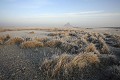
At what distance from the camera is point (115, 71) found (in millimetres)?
4477

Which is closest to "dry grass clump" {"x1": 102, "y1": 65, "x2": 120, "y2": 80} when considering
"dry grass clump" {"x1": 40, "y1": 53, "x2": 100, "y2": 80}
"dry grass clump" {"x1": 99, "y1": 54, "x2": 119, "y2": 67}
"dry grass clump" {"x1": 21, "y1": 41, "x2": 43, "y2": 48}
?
"dry grass clump" {"x1": 40, "y1": 53, "x2": 100, "y2": 80}

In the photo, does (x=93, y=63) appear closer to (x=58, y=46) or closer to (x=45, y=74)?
(x=45, y=74)

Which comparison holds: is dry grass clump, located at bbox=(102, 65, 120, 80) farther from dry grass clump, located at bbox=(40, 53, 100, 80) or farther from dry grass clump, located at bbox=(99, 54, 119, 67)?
dry grass clump, located at bbox=(99, 54, 119, 67)

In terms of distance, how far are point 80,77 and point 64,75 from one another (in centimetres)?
42

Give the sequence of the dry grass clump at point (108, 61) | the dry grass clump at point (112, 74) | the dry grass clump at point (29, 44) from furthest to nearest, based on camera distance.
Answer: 1. the dry grass clump at point (29, 44)
2. the dry grass clump at point (108, 61)
3. the dry grass clump at point (112, 74)

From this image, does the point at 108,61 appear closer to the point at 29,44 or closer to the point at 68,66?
the point at 68,66

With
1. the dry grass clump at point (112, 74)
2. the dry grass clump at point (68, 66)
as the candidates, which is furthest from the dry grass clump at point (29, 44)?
the dry grass clump at point (112, 74)

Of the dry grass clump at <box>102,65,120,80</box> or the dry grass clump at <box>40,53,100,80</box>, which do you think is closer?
the dry grass clump at <box>102,65,120,80</box>

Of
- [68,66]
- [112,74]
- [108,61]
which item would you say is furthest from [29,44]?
[112,74]

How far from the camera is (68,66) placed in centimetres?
473

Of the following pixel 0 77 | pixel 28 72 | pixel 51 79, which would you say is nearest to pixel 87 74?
pixel 51 79

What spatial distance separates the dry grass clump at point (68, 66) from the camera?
4.43m

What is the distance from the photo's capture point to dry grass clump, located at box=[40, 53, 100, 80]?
14.5 feet

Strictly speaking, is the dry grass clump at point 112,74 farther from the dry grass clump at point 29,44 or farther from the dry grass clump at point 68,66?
the dry grass clump at point 29,44
